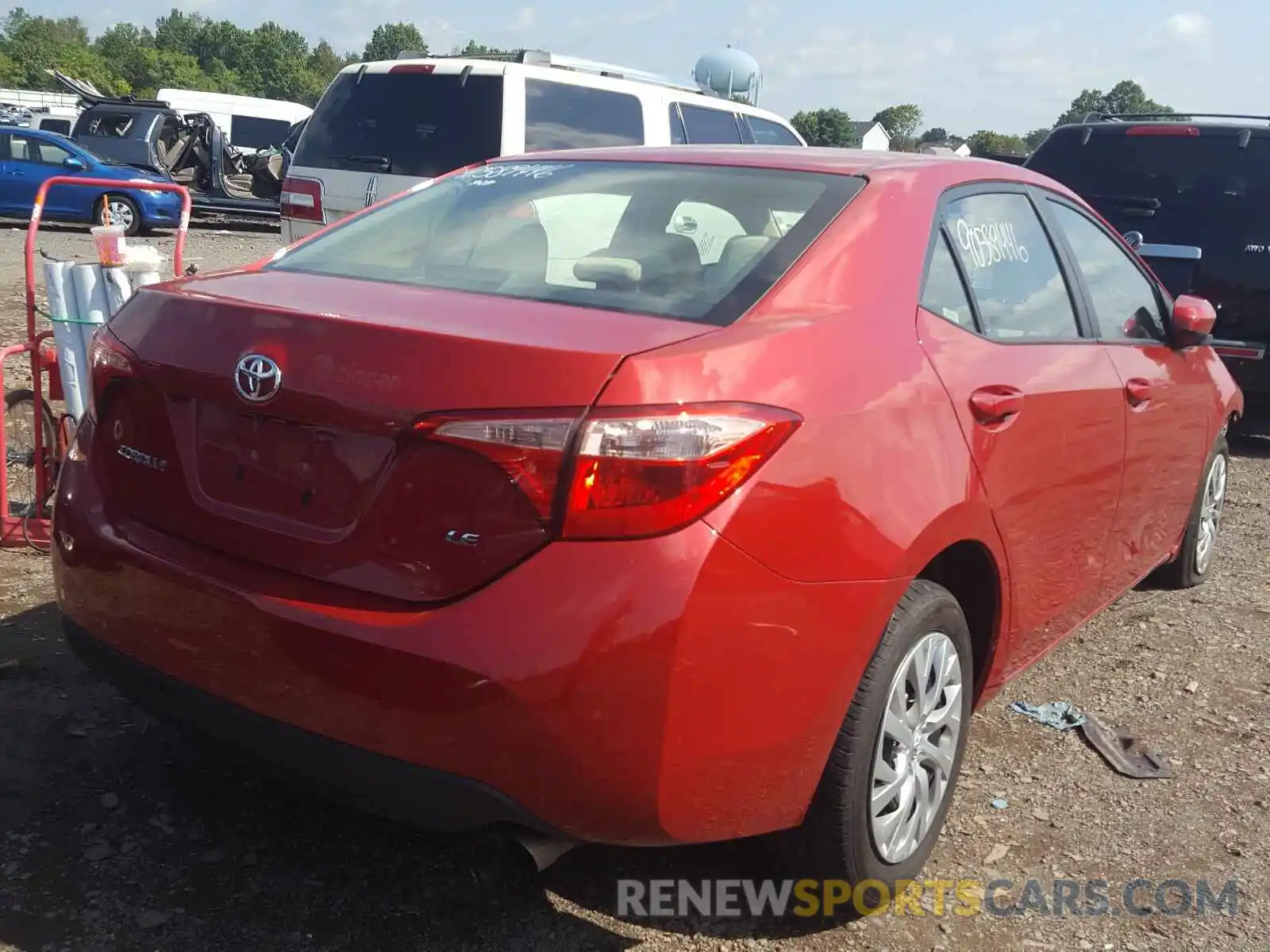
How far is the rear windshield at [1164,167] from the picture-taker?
7.30 metres

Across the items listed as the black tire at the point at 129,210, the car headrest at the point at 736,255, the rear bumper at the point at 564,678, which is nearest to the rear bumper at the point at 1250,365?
the car headrest at the point at 736,255

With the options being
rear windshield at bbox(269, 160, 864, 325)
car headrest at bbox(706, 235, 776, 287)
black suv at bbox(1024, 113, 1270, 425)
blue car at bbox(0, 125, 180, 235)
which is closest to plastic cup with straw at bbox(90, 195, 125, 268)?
rear windshield at bbox(269, 160, 864, 325)

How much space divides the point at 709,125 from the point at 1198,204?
13.3ft

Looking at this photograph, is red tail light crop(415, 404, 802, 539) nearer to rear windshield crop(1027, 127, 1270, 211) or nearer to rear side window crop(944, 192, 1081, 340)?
rear side window crop(944, 192, 1081, 340)

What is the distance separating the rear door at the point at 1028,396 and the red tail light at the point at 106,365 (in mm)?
1691

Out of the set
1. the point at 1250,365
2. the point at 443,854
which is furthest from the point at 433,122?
the point at 443,854

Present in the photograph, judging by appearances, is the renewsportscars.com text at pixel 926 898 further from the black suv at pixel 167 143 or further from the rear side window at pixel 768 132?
the black suv at pixel 167 143

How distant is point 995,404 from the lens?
9.05 ft

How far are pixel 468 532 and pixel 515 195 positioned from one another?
4.61ft

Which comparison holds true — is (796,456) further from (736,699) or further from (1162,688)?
(1162,688)

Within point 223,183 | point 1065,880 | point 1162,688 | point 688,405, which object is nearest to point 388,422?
point 688,405

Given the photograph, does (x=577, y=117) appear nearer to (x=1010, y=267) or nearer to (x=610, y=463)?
(x=1010, y=267)

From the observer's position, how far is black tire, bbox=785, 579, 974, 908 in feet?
7.82

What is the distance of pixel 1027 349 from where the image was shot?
3.06m
